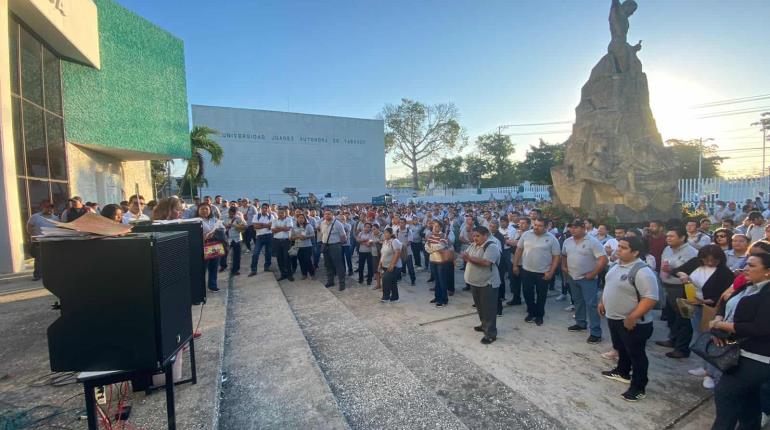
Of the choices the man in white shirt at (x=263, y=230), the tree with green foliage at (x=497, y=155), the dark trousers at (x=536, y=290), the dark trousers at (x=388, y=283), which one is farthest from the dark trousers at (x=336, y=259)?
the tree with green foliage at (x=497, y=155)

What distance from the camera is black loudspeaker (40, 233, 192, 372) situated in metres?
1.83

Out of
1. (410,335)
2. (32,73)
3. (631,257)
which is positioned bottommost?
(410,335)

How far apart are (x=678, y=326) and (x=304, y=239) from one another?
7170mm

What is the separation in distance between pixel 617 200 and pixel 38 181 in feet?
60.6

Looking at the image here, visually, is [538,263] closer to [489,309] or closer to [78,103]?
[489,309]

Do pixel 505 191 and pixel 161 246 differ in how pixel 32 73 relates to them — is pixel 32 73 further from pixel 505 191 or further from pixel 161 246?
pixel 505 191

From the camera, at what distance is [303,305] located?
22.6ft

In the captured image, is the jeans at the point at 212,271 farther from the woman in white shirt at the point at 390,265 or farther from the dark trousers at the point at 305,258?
the woman in white shirt at the point at 390,265

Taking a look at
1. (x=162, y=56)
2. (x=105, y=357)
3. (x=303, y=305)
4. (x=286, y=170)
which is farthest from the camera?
(x=286, y=170)

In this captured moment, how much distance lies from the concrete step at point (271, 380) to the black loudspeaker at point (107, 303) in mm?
1459

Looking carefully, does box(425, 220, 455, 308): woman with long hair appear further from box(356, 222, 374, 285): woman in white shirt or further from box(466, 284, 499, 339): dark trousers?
box(356, 222, 374, 285): woman in white shirt

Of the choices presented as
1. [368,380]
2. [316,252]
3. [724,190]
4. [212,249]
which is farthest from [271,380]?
[724,190]

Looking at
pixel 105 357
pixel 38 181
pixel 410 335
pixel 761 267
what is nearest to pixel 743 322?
pixel 761 267

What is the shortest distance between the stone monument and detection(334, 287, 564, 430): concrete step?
10.7m
